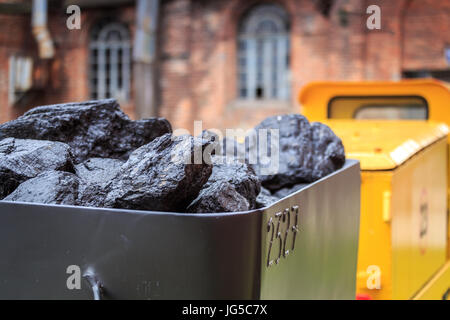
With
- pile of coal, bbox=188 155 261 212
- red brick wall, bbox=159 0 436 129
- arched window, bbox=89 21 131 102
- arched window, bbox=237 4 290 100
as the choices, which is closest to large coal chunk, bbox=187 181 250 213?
pile of coal, bbox=188 155 261 212

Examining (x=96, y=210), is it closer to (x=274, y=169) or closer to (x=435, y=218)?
(x=274, y=169)

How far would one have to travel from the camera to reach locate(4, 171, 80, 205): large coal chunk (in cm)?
186

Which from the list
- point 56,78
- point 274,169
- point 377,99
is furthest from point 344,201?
point 56,78

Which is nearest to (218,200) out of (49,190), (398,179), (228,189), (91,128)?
(228,189)

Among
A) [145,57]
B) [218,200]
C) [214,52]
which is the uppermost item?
[214,52]

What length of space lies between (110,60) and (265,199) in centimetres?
1453

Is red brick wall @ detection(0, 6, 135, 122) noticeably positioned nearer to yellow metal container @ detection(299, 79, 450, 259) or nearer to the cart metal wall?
yellow metal container @ detection(299, 79, 450, 259)

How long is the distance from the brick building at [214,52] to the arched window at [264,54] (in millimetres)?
22

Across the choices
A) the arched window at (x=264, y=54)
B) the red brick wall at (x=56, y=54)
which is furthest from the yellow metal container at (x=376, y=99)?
the red brick wall at (x=56, y=54)

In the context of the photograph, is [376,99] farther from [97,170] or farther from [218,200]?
[218,200]

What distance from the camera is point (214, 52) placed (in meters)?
15.2

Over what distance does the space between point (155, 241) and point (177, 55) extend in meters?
14.0

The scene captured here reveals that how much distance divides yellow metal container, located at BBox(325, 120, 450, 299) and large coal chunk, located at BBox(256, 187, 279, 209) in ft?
2.76

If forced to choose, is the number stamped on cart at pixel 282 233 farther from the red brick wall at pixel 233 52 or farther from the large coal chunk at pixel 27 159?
the red brick wall at pixel 233 52
